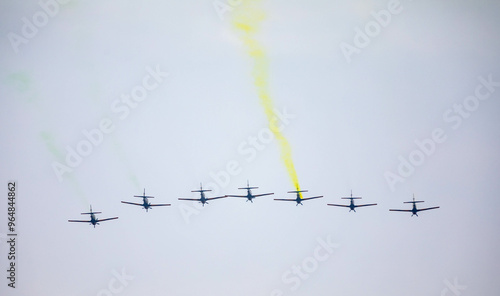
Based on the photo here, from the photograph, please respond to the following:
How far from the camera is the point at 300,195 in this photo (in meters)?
117

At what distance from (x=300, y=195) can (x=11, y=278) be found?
4318 centimetres

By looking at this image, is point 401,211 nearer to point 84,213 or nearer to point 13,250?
point 84,213

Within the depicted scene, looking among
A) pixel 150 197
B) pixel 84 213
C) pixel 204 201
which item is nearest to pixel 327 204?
pixel 204 201

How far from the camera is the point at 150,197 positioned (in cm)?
11806

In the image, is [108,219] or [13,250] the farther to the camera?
[108,219]

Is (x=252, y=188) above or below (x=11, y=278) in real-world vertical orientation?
above

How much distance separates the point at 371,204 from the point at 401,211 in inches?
208

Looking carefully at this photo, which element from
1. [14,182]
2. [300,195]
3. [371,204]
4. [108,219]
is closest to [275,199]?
[300,195]

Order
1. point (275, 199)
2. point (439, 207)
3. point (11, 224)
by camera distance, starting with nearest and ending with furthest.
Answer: point (11, 224), point (275, 199), point (439, 207)

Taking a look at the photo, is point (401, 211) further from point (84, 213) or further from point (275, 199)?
point (84, 213)

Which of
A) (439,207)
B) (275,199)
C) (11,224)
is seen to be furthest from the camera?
(439,207)

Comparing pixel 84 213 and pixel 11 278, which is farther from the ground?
pixel 84 213

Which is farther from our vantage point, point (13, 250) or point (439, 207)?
point (439, 207)

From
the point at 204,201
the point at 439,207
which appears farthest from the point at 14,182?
the point at 439,207
